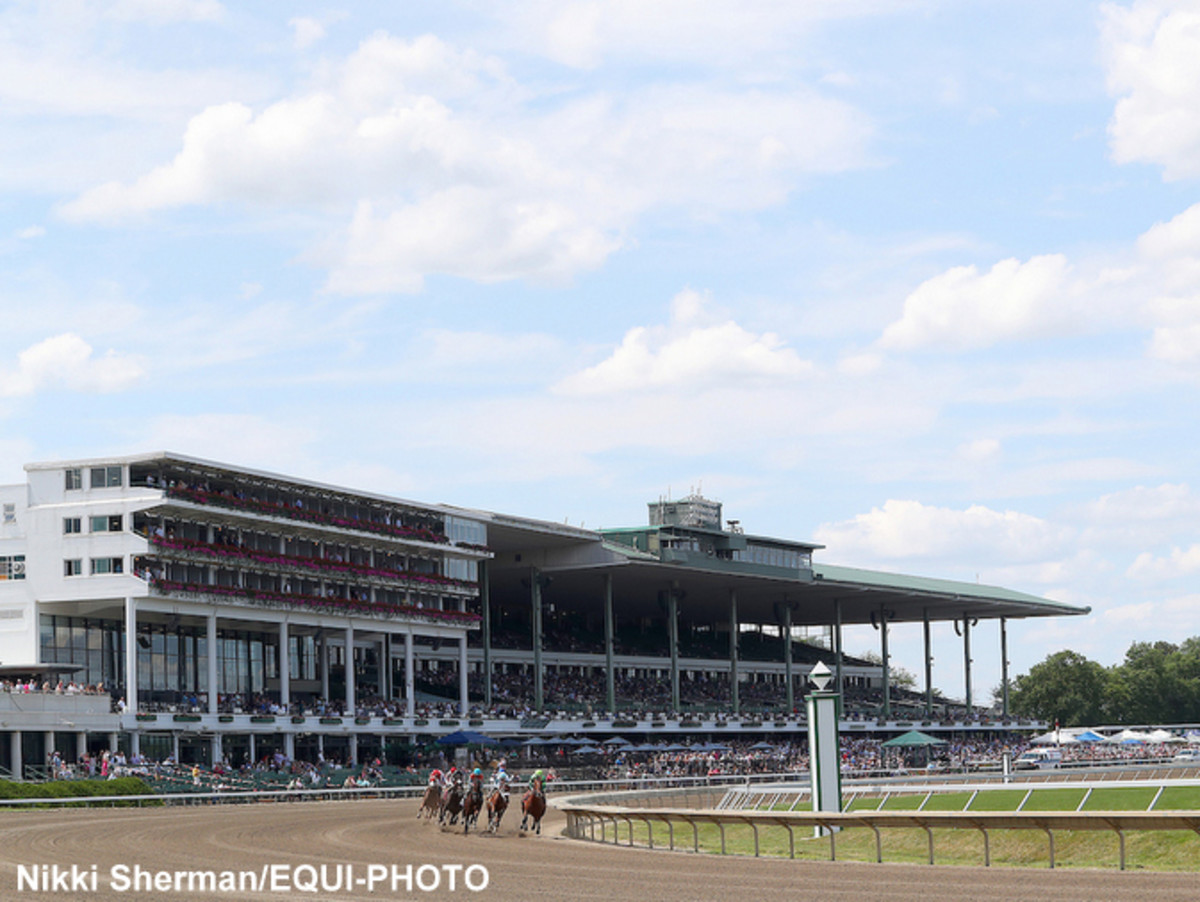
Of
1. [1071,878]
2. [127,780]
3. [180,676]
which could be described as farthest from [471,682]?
[1071,878]

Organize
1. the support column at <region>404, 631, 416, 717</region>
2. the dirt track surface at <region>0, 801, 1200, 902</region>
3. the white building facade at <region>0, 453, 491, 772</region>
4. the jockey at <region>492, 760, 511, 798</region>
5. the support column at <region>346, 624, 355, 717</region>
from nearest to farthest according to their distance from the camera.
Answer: the dirt track surface at <region>0, 801, 1200, 902</region> → the jockey at <region>492, 760, 511, 798</region> → the white building facade at <region>0, 453, 491, 772</region> → the support column at <region>346, 624, 355, 717</region> → the support column at <region>404, 631, 416, 717</region>

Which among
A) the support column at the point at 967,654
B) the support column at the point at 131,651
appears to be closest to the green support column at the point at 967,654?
the support column at the point at 967,654

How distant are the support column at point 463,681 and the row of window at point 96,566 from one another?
759 inches

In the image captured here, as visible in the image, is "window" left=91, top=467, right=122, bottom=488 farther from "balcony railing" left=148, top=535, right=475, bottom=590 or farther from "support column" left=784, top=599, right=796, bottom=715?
"support column" left=784, top=599, right=796, bottom=715

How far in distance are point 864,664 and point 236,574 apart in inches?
2521

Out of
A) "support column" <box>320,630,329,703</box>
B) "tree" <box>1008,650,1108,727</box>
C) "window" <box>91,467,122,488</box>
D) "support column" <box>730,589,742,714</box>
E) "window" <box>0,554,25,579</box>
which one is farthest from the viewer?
"tree" <box>1008,650,1108,727</box>

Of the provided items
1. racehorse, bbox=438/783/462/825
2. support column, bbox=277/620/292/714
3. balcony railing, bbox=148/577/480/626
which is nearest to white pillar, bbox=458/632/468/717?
balcony railing, bbox=148/577/480/626

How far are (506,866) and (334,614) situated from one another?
4902cm

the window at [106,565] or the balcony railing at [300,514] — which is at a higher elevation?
the balcony railing at [300,514]

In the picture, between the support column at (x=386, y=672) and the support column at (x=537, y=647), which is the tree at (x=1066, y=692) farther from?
the support column at (x=386, y=672)

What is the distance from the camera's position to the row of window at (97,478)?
198ft

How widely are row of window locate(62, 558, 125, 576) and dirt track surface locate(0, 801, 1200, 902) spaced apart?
1018 inches

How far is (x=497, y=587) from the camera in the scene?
96688 mm

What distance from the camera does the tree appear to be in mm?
129875
